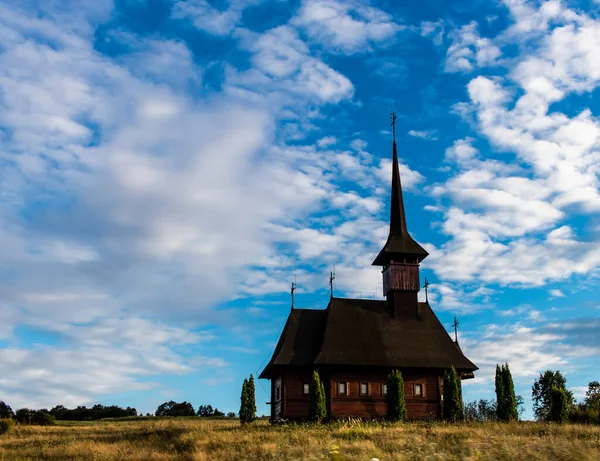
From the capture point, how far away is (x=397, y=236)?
4656 centimetres

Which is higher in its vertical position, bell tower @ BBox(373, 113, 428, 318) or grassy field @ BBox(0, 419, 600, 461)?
bell tower @ BBox(373, 113, 428, 318)

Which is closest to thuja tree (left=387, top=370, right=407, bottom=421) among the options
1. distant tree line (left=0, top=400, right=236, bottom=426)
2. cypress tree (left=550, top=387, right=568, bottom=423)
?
cypress tree (left=550, top=387, right=568, bottom=423)

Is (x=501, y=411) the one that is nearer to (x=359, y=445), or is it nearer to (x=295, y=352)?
(x=295, y=352)

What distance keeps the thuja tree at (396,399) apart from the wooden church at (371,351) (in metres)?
1.48

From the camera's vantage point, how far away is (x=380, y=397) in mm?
40219

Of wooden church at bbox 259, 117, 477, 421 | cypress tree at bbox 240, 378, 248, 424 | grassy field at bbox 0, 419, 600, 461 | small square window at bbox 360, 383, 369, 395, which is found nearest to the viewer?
grassy field at bbox 0, 419, 600, 461

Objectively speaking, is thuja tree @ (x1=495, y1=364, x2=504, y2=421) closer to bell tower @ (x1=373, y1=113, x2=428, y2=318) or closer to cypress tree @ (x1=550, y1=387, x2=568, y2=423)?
cypress tree @ (x1=550, y1=387, x2=568, y2=423)

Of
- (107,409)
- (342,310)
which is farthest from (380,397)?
(107,409)

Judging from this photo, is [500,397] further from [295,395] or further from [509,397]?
[295,395]

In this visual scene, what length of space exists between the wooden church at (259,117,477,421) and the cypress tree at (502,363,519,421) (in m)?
2.50

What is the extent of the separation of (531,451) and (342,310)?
26427 mm

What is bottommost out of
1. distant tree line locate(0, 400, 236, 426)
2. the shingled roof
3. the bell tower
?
distant tree line locate(0, 400, 236, 426)

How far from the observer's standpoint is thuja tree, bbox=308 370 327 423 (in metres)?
36.9

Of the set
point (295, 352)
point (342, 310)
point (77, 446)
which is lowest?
point (77, 446)
